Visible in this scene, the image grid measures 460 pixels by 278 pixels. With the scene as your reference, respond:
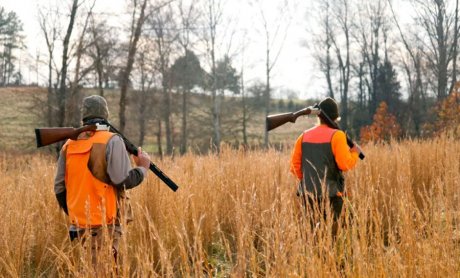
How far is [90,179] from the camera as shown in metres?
3.10

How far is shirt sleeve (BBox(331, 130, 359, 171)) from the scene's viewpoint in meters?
3.96

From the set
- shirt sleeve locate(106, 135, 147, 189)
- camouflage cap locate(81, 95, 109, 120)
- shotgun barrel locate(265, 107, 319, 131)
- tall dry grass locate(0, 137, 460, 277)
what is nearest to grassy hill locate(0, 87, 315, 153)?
tall dry grass locate(0, 137, 460, 277)

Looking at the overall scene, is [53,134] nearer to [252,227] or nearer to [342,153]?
[252,227]

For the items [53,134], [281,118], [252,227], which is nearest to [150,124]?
[281,118]

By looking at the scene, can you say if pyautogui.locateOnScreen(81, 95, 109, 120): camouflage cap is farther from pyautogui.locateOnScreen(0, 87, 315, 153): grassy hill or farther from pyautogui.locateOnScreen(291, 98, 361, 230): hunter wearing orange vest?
pyautogui.locateOnScreen(0, 87, 315, 153): grassy hill

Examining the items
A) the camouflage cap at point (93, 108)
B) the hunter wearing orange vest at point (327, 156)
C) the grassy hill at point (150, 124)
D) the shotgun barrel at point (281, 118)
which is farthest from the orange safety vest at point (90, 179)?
the grassy hill at point (150, 124)

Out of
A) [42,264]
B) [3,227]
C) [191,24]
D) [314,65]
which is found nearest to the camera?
[3,227]

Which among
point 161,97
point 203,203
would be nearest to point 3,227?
point 203,203

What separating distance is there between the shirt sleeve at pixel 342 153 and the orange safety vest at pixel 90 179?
2.02 m

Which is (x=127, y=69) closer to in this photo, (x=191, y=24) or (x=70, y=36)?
(x=70, y=36)

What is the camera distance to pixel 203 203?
4793 millimetres

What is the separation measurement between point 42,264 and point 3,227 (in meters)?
0.68

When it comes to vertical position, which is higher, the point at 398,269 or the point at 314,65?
the point at 314,65

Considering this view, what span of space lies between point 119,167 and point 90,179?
23cm
